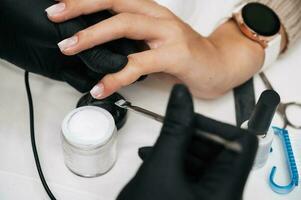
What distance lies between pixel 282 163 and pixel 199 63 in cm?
17

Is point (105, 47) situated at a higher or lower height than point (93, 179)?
higher

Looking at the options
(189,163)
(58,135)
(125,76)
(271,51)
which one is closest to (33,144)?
(58,135)

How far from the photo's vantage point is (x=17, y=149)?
1.68 ft

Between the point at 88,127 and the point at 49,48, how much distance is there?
Answer: 12cm

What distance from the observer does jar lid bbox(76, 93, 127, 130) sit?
0.53m

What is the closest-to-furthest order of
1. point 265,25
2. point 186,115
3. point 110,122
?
point 186,115 → point 110,122 → point 265,25

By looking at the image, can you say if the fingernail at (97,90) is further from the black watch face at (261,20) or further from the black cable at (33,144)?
the black watch face at (261,20)

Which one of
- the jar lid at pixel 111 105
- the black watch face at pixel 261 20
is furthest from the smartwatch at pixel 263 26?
the jar lid at pixel 111 105

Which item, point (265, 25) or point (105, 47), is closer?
point (105, 47)

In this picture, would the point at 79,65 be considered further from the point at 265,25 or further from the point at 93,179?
the point at 265,25

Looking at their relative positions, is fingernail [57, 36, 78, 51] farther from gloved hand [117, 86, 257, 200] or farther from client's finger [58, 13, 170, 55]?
gloved hand [117, 86, 257, 200]

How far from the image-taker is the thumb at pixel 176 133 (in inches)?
12.1

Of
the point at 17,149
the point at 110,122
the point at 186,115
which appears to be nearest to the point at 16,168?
the point at 17,149

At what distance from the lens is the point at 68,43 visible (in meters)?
0.48
